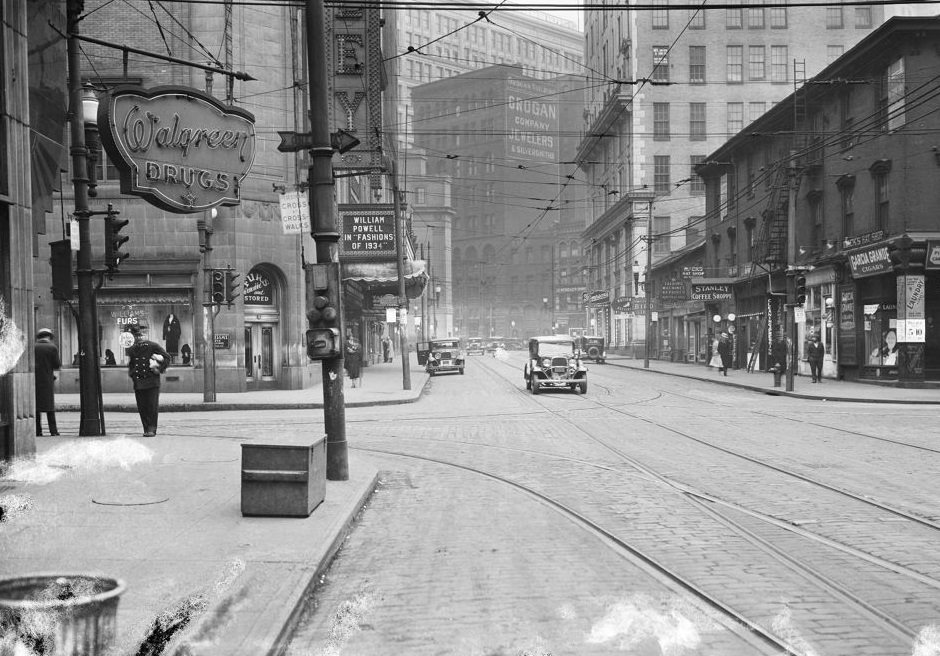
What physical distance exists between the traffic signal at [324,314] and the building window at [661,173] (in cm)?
6245

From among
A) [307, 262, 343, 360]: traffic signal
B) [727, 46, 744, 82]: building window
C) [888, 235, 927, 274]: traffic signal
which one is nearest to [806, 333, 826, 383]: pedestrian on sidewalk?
[888, 235, 927, 274]: traffic signal

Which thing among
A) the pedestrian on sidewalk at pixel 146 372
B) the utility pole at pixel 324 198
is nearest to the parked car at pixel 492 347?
the pedestrian on sidewalk at pixel 146 372

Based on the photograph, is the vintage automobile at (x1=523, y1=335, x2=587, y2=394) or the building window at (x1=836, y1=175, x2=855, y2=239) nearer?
the vintage automobile at (x1=523, y1=335, x2=587, y2=394)

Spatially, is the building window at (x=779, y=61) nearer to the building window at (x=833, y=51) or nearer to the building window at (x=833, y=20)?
the building window at (x=833, y=51)

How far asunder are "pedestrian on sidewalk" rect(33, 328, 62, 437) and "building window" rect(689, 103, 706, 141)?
61.2 m

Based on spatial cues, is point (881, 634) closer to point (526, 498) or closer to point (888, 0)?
point (526, 498)

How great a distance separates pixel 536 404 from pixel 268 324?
404 inches

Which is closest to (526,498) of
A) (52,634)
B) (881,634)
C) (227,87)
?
(881,634)

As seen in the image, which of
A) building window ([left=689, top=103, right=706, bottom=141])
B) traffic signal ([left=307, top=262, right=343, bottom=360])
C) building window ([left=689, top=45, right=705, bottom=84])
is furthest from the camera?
building window ([left=689, top=103, right=706, bottom=141])

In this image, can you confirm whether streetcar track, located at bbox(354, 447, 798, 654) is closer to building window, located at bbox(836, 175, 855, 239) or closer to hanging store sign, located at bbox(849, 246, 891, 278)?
hanging store sign, located at bbox(849, 246, 891, 278)

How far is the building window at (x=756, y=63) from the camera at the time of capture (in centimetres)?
6869

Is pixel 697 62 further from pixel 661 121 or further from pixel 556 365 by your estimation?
pixel 556 365

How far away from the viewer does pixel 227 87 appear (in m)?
26.5

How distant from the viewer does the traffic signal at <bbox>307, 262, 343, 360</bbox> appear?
9.86 metres
